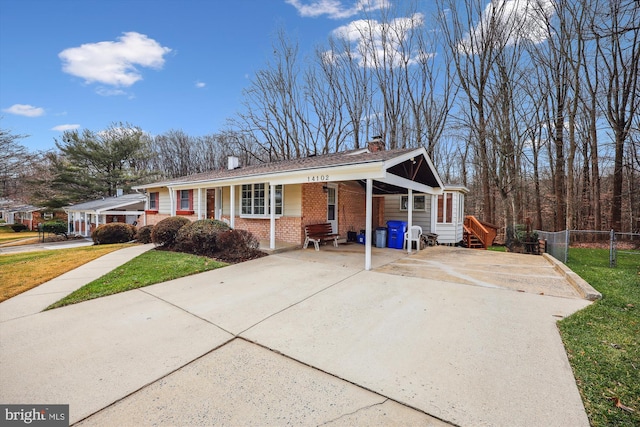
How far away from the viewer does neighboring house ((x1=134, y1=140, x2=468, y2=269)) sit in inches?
323

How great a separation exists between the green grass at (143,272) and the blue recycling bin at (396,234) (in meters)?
6.60

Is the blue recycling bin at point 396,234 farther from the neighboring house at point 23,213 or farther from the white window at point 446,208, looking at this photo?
the neighboring house at point 23,213

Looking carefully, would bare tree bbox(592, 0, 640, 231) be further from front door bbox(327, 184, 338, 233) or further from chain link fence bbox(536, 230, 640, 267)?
front door bbox(327, 184, 338, 233)

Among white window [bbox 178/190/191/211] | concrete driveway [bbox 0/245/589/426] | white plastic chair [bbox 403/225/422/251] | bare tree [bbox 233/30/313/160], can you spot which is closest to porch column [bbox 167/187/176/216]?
white window [bbox 178/190/191/211]

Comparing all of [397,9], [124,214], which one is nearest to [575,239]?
[397,9]

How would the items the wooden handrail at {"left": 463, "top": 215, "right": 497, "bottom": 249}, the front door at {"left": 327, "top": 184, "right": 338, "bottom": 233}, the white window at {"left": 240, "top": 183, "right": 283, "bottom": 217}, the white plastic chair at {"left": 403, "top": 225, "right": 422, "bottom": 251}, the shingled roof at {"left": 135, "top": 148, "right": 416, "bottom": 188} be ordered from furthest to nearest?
the wooden handrail at {"left": 463, "top": 215, "right": 497, "bottom": 249} → the front door at {"left": 327, "top": 184, "right": 338, "bottom": 233} → the white window at {"left": 240, "top": 183, "right": 283, "bottom": 217} → the white plastic chair at {"left": 403, "top": 225, "right": 422, "bottom": 251} → the shingled roof at {"left": 135, "top": 148, "right": 416, "bottom": 188}

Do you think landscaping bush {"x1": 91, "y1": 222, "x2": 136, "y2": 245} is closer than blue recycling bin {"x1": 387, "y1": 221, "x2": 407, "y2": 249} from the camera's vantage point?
No

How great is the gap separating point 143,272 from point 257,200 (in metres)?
5.39

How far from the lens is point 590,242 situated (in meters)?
15.6

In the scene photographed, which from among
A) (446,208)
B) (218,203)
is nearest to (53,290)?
(218,203)

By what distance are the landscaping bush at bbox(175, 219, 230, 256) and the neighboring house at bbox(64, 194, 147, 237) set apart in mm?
14084

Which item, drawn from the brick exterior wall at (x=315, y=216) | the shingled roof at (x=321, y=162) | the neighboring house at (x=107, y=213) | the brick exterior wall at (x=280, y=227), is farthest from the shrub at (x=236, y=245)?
the neighboring house at (x=107, y=213)

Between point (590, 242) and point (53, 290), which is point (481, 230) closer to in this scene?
point (590, 242)

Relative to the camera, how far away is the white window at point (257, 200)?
35.1ft
